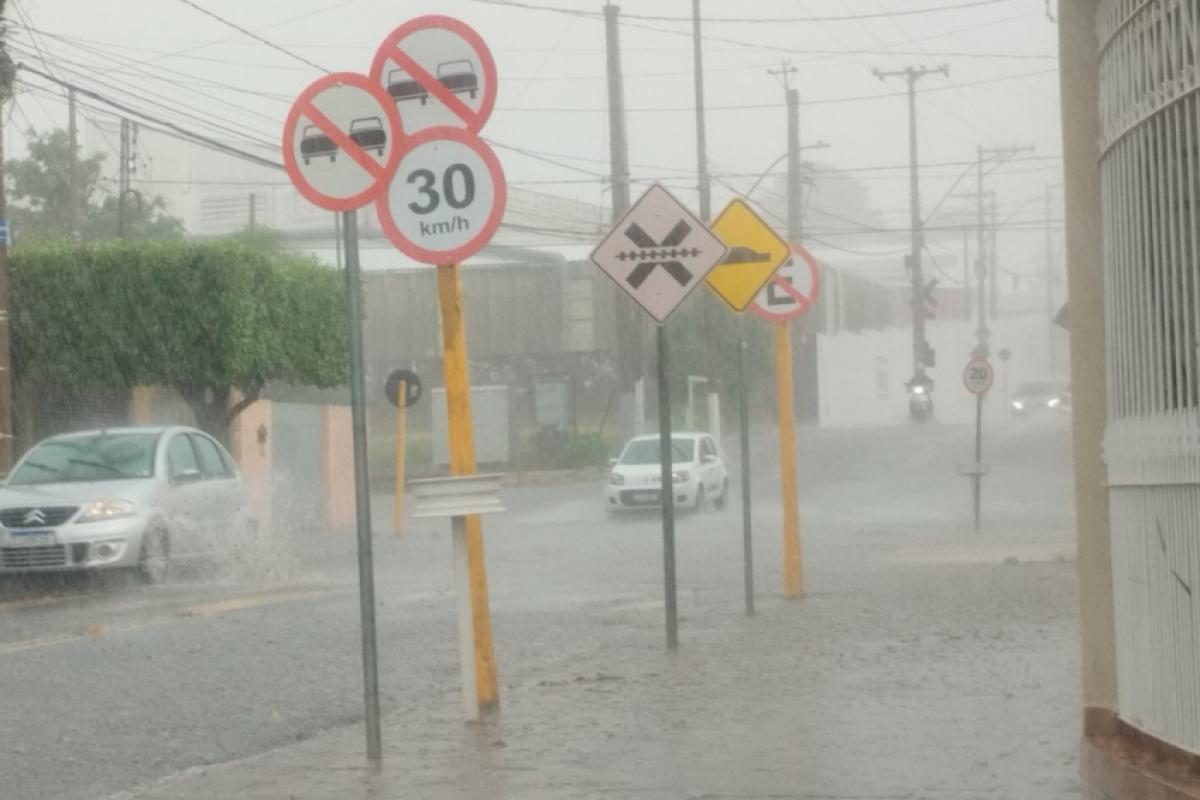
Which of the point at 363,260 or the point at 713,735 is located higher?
the point at 363,260

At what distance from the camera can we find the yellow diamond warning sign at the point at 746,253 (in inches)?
580

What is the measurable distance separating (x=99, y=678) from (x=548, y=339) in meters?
56.4

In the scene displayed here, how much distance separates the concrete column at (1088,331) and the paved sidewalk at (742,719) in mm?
509

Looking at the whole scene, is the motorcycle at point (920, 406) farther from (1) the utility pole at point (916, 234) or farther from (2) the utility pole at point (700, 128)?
(2) the utility pole at point (700, 128)

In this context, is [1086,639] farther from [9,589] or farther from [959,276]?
[959,276]

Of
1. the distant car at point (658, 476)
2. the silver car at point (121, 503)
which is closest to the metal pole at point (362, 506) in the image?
the silver car at point (121, 503)

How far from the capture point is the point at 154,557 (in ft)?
64.0

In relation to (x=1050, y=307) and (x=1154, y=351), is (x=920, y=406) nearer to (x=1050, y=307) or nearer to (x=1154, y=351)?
(x=1050, y=307)

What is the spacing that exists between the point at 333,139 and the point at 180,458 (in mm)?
13206

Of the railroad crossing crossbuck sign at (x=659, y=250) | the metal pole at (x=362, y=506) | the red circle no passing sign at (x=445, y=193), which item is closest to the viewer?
the metal pole at (x=362, y=506)

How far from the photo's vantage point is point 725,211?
14883 millimetres

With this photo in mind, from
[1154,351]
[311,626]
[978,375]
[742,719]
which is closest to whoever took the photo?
[1154,351]

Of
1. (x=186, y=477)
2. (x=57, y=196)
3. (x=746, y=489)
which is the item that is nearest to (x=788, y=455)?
(x=746, y=489)

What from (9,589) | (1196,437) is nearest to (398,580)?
(9,589)
